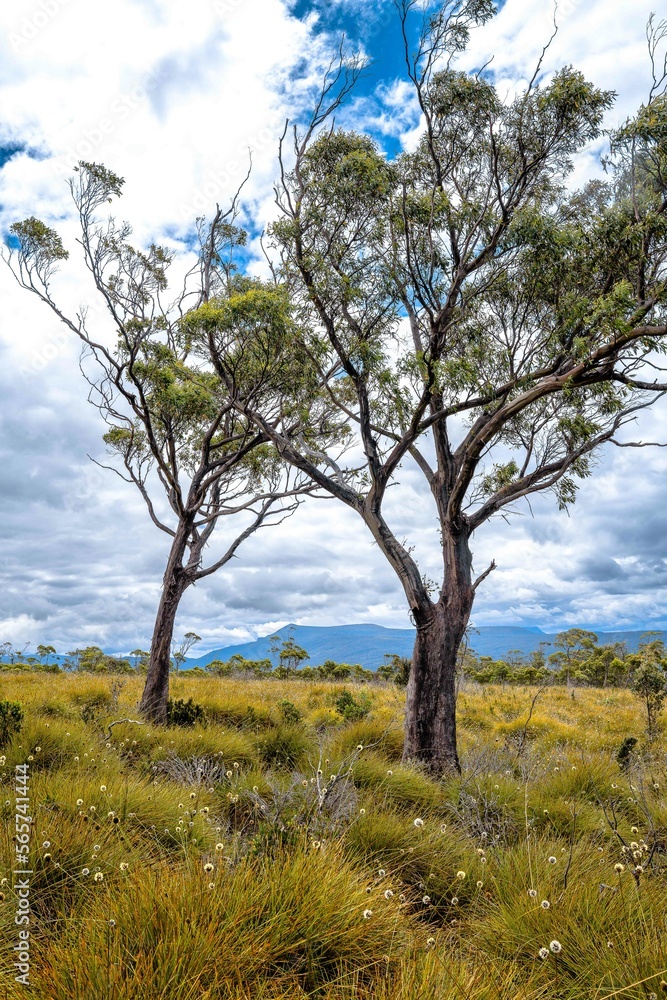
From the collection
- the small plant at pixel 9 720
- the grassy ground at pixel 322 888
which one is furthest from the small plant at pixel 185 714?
the small plant at pixel 9 720

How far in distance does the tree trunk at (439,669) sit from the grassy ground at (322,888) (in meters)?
1.68

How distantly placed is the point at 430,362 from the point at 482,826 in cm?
660

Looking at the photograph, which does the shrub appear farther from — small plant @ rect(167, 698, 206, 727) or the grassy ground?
small plant @ rect(167, 698, 206, 727)

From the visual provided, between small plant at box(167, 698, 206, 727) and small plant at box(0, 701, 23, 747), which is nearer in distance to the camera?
small plant at box(0, 701, 23, 747)

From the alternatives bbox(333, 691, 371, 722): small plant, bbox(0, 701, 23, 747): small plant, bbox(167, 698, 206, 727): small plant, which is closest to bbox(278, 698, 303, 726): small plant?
bbox(333, 691, 371, 722): small plant

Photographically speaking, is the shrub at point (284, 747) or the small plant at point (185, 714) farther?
the small plant at point (185, 714)

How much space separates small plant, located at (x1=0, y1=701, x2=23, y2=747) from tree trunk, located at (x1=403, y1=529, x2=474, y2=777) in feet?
19.5

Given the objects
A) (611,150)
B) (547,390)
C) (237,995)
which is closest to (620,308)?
(547,390)

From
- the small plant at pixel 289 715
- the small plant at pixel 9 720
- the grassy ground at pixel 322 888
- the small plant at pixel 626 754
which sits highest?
the small plant at pixel 9 720

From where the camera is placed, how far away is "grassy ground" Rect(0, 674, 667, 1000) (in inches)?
105

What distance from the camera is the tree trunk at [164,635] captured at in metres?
12.4

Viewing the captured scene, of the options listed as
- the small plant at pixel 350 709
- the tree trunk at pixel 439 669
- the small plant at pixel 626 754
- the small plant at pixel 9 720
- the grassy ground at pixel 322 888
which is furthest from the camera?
the small plant at pixel 350 709

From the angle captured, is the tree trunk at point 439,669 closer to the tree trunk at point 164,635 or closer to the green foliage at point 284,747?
the green foliage at point 284,747

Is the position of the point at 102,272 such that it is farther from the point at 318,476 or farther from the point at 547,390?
the point at 547,390
